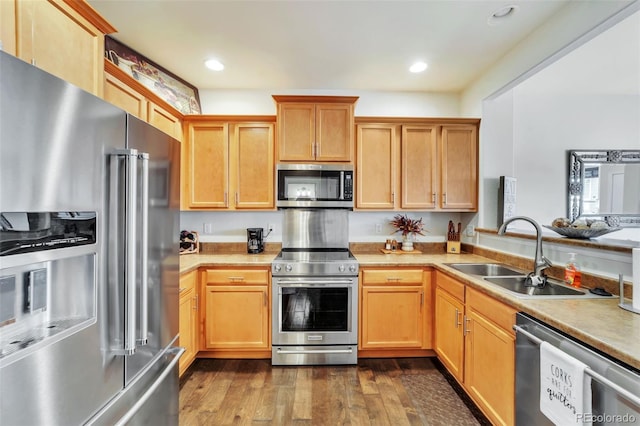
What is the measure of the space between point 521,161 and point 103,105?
3.70 meters

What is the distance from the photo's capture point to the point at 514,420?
4.93ft

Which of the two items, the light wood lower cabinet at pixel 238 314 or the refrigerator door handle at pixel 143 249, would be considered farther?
the light wood lower cabinet at pixel 238 314

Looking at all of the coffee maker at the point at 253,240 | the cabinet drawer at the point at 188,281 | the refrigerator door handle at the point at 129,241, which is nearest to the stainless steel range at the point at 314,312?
the coffee maker at the point at 253,240

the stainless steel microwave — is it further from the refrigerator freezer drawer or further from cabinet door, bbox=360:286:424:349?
the refrigerator freezer drawer

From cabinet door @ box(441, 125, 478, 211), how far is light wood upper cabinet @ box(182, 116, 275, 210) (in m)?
1.85

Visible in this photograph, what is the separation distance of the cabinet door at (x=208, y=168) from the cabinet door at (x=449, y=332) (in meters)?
2.32

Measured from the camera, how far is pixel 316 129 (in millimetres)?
2783

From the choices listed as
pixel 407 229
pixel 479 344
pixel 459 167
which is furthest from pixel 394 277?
pixel 459 167

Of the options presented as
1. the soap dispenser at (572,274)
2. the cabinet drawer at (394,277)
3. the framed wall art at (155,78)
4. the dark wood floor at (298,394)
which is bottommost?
the dark wood floor at (298,394)

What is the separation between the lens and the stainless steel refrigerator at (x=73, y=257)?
0.64 meters

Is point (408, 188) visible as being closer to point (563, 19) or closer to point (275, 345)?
point (563, 19)

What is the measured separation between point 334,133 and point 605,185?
3127mm

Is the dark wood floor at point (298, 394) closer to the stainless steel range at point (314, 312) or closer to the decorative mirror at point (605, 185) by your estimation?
the stainless steel range at point (314, 312)

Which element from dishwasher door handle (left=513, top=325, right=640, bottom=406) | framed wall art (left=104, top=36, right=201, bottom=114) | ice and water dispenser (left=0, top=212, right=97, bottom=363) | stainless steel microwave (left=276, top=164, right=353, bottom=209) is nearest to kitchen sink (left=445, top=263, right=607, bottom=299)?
dishwasher door handle (left=513, top=325, right=640, bottom=406)
